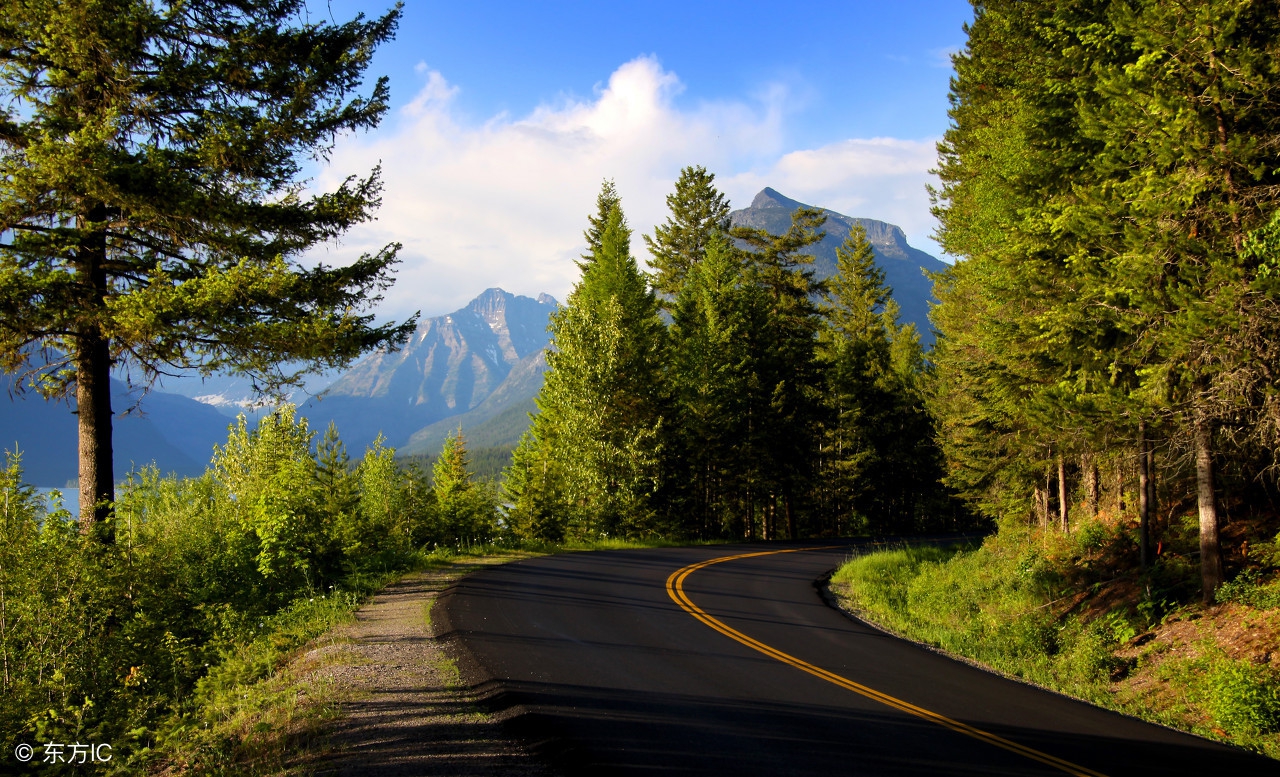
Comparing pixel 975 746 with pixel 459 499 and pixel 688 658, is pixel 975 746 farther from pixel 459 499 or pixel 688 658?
pixel 459 499

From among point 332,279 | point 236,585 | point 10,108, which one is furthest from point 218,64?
point 236,585

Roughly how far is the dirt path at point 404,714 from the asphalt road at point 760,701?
0.38 m

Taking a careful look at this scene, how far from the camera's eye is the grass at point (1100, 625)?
8.62 metres

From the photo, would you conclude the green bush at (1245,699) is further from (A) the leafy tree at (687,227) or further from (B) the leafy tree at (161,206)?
→ (A) the leafy tree at (687,227)

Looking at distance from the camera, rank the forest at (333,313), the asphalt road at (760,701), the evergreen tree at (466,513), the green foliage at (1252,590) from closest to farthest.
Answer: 1. the asphalt road at (760,701)
2. the forest at (333,313)
3. the green foliage at (1252,590)
4. the evergreen tree at (466,513)

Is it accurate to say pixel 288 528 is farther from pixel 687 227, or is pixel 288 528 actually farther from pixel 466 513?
pixel 687 227

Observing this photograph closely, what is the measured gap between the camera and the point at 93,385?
11469mm

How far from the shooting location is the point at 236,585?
13625 millimetres

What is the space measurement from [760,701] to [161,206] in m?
11.7

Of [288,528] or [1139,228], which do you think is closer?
[1139,228]

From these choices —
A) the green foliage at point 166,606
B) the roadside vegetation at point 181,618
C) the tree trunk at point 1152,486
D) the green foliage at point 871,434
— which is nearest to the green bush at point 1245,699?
the tree trunk at point 1152,486

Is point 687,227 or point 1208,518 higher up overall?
point 687,227

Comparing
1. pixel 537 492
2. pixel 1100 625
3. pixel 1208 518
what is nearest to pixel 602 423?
pixel 537 492

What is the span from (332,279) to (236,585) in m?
6.49
